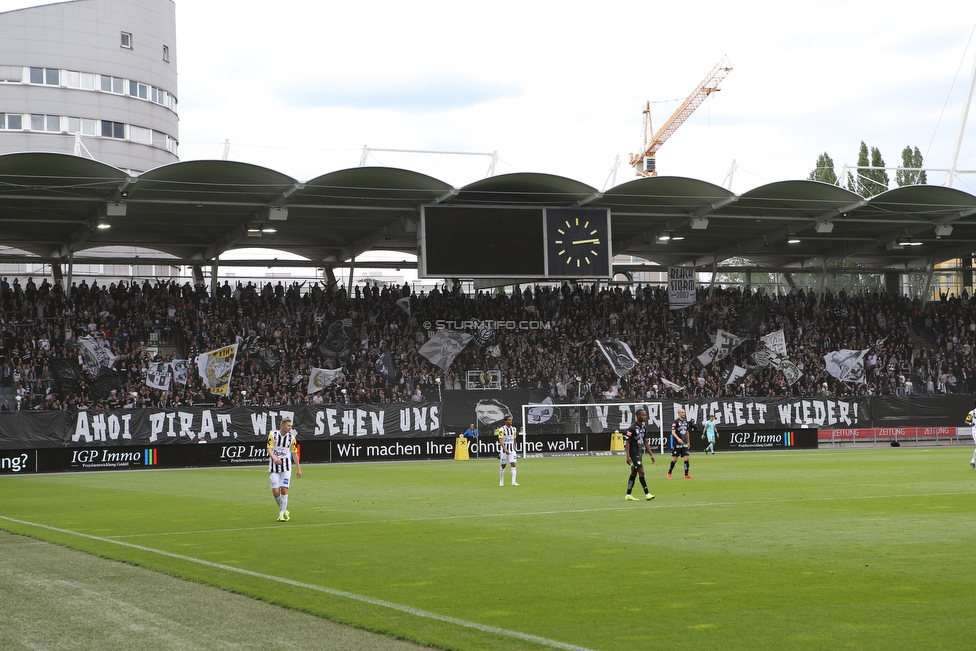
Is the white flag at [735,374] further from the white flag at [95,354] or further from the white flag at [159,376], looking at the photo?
the white flag at [95,354]

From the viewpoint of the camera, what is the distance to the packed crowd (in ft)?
155

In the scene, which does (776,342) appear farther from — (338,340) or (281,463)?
(281,463)

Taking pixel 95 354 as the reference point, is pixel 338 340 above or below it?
above

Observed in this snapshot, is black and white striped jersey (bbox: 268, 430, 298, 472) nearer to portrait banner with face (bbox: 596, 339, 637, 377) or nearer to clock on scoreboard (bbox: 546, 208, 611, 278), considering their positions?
clock on scoreboard (bbox: 546, 208, 611, 278)

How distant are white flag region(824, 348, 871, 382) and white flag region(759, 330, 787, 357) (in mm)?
2392

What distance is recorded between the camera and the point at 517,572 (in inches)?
492

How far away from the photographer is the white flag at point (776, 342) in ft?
182

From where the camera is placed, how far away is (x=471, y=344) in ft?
173

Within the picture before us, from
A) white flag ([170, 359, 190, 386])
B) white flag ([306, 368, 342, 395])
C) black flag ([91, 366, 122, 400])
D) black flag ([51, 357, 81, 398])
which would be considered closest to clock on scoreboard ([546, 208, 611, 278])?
white flag ([306, 368, 342, 395])

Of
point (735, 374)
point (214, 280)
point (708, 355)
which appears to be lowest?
point (735, 374)

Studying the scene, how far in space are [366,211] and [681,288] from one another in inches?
742

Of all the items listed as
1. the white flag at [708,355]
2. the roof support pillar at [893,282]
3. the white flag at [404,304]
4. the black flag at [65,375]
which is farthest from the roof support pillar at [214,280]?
the roof support pillar at [893,282]

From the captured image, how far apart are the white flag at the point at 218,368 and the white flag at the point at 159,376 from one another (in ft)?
4.71

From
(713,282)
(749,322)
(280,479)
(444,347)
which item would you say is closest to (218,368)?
(444,347)
